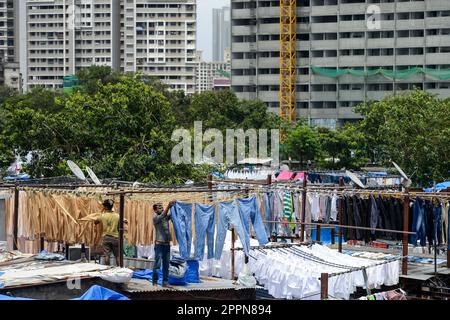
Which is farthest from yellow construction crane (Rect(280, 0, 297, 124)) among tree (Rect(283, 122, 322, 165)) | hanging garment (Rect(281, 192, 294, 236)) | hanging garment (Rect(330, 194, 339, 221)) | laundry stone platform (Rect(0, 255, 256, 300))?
laundry stone platform (Rect(0, 255, 256, 300))

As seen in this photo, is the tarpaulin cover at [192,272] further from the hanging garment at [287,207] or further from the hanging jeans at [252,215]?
the hanging garment at [287,207]

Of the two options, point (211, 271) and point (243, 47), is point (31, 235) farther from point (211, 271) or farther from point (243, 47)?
point (243, 47)

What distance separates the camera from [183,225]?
13.5 meters

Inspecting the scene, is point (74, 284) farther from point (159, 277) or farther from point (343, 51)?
point (343, 51)

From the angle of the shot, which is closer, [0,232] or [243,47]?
[0,232]

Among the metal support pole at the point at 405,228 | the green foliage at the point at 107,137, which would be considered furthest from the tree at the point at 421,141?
the metal support pole at the point at 405,228

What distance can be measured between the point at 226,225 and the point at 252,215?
2.63 ft

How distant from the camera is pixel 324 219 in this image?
18891mm

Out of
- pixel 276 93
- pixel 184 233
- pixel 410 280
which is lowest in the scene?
pixel 410 280

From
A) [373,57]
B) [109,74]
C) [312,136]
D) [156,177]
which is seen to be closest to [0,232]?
[156,177]

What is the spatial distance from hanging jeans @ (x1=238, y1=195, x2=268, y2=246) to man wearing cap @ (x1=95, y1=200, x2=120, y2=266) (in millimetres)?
2383

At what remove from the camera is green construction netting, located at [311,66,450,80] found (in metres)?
75.2

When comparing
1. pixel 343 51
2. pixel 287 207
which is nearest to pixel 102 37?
pixel 343 51

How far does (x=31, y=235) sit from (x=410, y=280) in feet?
22.4
